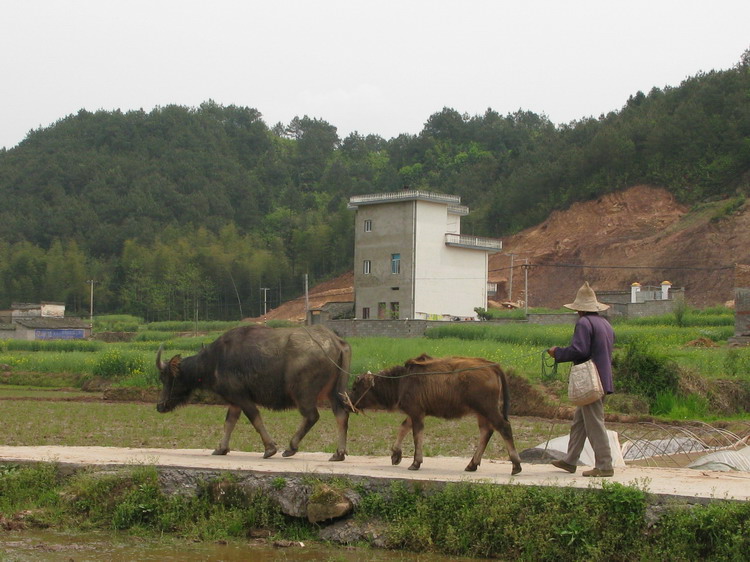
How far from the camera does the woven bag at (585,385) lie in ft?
32.7

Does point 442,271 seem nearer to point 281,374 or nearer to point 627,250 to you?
point 627,250

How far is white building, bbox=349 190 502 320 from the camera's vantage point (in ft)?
198

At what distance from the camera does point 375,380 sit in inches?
470

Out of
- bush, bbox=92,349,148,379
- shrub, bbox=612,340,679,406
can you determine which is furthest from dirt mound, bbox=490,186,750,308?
bush, bbox=92,349,148,379

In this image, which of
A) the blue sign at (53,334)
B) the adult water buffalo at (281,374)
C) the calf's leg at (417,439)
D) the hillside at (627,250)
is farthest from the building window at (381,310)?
the calf's leg at (417,439)

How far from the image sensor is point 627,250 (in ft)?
243

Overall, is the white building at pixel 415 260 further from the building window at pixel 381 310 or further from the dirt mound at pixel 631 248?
the dirt mound at pixel 631 248

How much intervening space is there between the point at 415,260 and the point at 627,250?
2286 centimetres

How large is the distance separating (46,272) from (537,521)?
330ft

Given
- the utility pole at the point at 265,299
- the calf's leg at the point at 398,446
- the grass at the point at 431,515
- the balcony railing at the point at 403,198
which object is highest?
the balcony railing at the point at 403,198

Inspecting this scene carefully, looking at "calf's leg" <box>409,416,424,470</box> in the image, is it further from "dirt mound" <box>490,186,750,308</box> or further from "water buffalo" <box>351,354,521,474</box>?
"dirt mound" <box>490,186,750,308</box>

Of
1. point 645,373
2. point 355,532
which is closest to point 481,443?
point 355,532

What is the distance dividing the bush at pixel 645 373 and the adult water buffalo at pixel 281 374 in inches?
543

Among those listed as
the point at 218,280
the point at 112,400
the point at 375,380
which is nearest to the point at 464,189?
the point at 218,280
